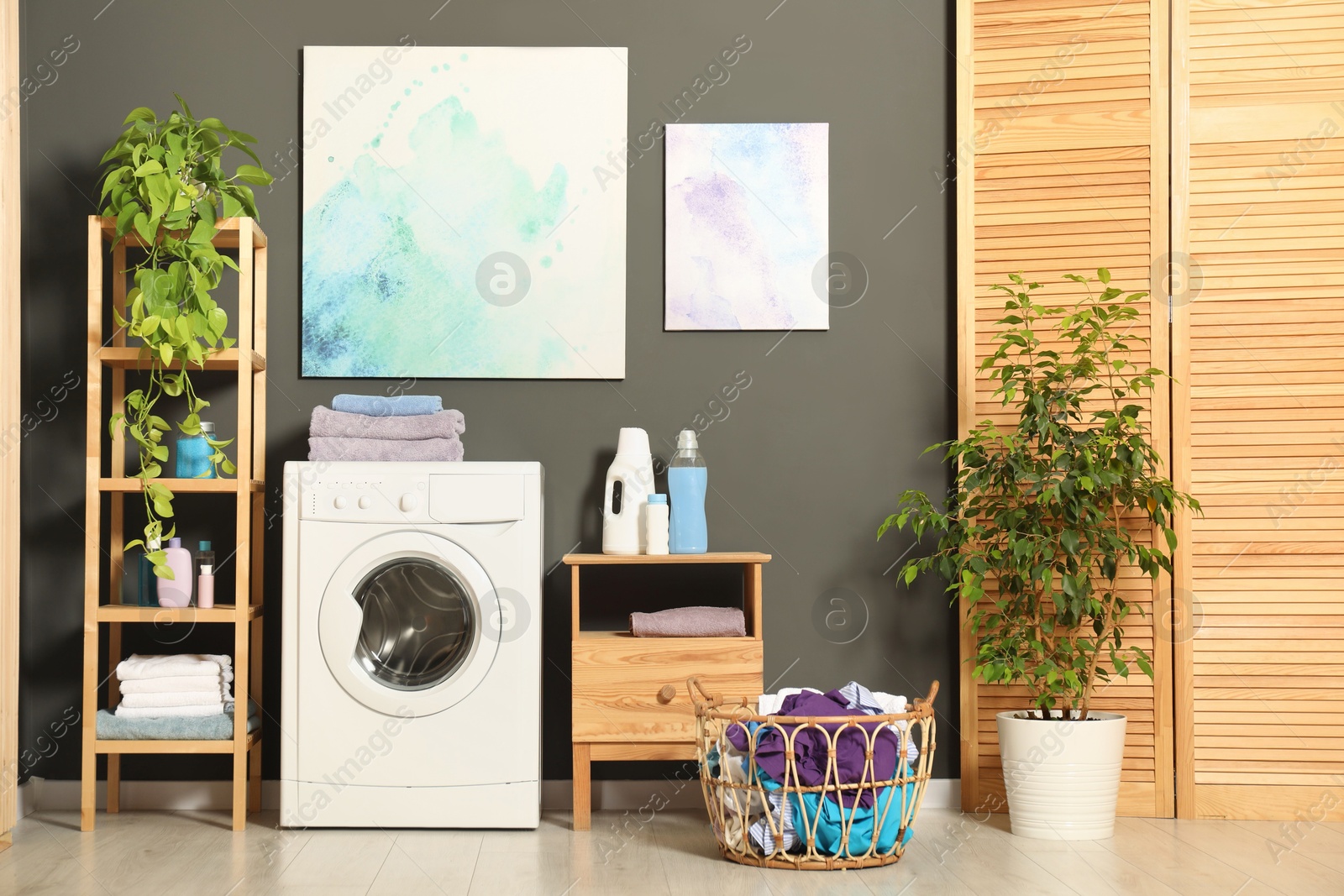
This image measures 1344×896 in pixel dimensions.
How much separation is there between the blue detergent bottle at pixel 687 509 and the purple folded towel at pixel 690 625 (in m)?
0.21

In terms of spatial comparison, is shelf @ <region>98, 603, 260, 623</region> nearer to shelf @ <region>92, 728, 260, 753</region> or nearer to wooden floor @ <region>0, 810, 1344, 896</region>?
shelf @ <region>92, 728, 260, 753</region>

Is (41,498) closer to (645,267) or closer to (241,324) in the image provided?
(241,324)

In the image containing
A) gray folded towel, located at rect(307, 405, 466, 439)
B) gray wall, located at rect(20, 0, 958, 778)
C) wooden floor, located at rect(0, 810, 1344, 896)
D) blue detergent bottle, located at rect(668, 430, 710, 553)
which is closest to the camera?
wooden floor, located at rect(0, 810, 1344, 896)

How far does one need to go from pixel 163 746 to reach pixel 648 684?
1.12 meters

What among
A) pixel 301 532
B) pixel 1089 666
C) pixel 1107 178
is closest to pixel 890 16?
pixel 1107 178

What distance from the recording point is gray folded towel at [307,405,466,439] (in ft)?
7.90

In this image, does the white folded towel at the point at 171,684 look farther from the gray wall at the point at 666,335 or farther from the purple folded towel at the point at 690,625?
the purple folded towel at the point at 690,625

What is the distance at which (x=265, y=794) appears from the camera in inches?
102

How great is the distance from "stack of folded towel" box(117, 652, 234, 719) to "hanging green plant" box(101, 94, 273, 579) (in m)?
0.22

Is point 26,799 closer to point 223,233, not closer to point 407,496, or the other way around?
point 407,496

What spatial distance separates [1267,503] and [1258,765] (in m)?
0.66

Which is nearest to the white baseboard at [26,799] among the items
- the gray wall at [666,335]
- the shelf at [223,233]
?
the gray wall at [666,335]

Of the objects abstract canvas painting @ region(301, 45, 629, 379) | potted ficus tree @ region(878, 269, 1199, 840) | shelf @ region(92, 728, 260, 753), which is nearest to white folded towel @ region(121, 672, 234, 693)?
shelf @ region(92, 728, 260, 753)

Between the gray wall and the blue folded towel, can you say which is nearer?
the blue folded towel
